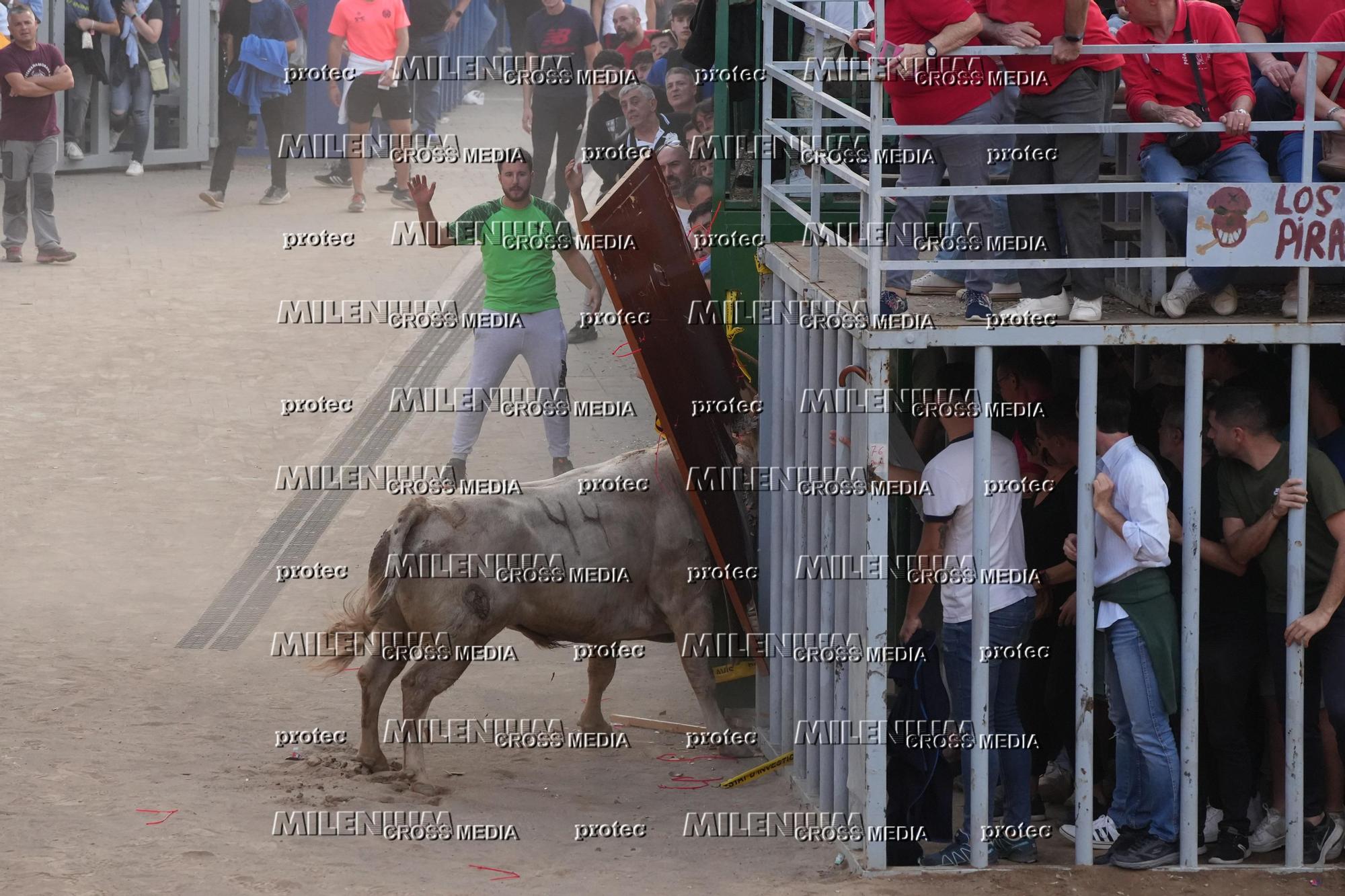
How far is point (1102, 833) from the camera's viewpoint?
295 inches

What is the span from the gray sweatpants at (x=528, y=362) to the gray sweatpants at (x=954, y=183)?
173 inches

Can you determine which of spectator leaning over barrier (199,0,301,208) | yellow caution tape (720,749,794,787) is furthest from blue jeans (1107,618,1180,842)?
spectator leaning over barrier (199,0,301,208)

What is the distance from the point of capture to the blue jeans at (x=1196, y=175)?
7035 mm

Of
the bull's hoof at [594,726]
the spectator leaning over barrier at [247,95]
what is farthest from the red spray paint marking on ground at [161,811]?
the spectator leaning over barrier at [247,95]

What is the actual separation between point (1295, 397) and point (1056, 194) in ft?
4.28

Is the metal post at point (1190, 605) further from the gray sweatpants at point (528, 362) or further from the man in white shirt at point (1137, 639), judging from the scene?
the gray sweatpants at point (528, 362)

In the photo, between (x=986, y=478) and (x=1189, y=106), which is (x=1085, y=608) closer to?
(x=986, y=478)

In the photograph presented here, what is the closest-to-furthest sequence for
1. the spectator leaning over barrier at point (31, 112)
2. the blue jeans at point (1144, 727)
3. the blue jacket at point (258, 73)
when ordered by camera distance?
the blue jeans at point (1144, 727) < the spectator leaning over barrier at point (31, 112) < the blue jacket at point (258, 73)

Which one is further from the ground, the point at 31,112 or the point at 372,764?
the point at 31,112

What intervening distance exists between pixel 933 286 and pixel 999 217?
0.55 meters

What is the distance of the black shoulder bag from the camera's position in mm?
7160

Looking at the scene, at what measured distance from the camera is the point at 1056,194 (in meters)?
7.07

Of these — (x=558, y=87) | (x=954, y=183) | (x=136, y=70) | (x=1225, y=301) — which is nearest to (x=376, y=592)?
(x=954, y=183)

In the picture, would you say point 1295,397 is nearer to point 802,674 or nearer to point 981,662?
point 981,662
